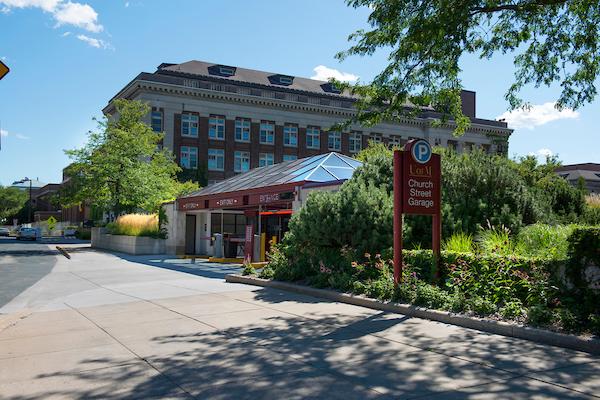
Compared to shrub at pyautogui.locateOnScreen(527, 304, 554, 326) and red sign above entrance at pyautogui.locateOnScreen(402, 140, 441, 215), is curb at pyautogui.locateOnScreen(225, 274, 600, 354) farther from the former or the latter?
red sign above entrance at pyautogui.locateOnScreen(402, 140, 441, 215)

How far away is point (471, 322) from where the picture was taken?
27.1 feet

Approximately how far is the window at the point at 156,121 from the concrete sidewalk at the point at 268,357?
5069 cm

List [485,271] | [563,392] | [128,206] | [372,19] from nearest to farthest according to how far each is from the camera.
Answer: [563,392] → [485,271] → [372,19] → [128,206]

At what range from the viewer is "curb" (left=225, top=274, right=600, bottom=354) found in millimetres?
6844

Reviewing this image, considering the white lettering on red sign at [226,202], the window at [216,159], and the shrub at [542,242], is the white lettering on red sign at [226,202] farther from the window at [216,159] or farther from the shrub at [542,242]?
the window at [216,159]

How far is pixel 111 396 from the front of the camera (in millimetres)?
5250

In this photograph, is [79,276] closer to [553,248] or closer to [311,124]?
[553,248]

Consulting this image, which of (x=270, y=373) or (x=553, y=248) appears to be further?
(x=553, y=248)

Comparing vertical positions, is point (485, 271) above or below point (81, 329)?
above

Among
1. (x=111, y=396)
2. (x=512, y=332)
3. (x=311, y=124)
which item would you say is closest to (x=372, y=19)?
(x=512, y=332)

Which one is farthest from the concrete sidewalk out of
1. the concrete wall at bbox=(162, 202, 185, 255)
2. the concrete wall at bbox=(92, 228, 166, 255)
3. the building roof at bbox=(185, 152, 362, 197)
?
the concrete wall at bbox=(92, 228, 166, 255)

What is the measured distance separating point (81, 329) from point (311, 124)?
61968mm

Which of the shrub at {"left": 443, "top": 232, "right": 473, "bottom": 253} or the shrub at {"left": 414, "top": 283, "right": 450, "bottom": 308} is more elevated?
the shrub at {"left": 443, "top": 232, "right": 473, "bottom": 253}

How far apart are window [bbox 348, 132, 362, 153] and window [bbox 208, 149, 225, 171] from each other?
57.3 ft
